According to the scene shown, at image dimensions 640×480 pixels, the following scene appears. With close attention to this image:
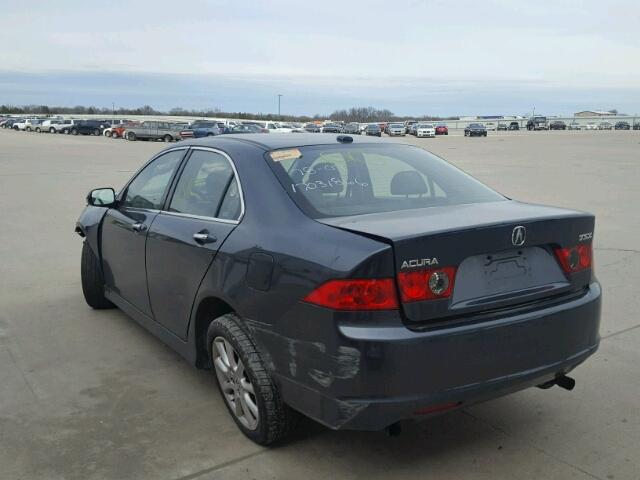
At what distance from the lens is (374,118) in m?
154

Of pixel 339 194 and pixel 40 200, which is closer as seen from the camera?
pixel 339 194

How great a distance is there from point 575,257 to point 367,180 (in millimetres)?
1226

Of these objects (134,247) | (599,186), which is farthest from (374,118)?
(134,247)

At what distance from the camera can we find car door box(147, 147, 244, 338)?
3551mm

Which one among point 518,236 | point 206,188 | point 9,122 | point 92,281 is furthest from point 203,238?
point 9,122

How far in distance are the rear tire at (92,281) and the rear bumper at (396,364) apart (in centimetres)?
296

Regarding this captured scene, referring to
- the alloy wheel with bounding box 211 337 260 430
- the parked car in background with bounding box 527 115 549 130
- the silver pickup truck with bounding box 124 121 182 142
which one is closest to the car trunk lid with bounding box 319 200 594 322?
the alloy wheel with bounding box 211 337 260 430

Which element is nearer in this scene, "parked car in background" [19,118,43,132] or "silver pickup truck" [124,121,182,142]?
"silver pickup truck" [124,121,182,142]

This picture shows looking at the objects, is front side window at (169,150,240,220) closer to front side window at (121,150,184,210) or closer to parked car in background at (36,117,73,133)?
front side window at (121,150,184,210)

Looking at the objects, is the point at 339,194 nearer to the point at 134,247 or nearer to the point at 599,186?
the point at 134,247

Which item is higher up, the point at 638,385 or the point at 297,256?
the point at 297,256

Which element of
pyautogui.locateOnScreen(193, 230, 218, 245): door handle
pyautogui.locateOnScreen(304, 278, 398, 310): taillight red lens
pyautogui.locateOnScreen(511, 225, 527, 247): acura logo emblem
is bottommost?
pyautogui.locateOnScreen(304, 278, 398, 310): taillight red lens

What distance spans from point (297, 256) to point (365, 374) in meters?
0.61

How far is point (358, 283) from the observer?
2.67 m
